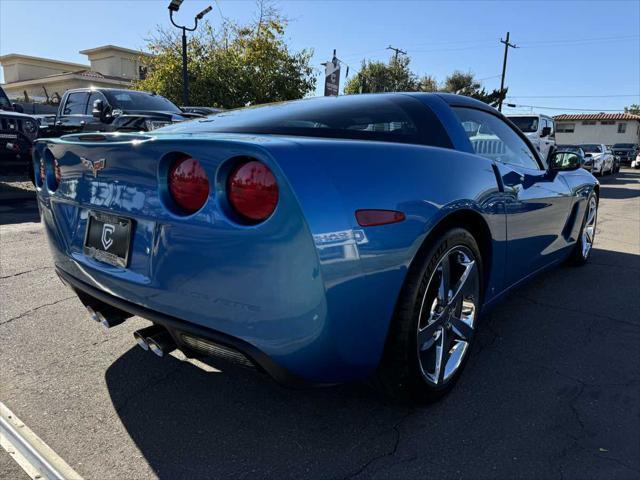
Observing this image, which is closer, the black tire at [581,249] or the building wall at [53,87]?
the black tire at [581,249]

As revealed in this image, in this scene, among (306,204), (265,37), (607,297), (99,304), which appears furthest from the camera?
(265,37)

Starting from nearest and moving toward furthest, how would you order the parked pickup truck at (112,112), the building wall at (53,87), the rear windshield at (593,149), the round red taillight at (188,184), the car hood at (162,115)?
1. the round red taillight at (188,184)
2. the parked pickup truck at (112,112)
3. the car hood at (162,115)
4. the rear windshield at (593,149)
5. the building wall at (53,87)

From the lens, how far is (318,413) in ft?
6.98

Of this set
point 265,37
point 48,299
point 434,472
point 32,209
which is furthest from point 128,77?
point 434,472

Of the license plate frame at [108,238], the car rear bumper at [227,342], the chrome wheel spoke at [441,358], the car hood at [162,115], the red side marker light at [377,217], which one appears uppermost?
the car hood at [162,115]

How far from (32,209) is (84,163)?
6167 millimetres

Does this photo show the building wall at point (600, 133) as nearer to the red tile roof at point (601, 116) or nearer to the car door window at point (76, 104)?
the red tile roof at point (601, 116)

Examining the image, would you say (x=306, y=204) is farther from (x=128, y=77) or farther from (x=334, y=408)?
(x=128, y=77)

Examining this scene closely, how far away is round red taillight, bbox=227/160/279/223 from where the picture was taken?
154 cm

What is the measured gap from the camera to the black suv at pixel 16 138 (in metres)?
8.73

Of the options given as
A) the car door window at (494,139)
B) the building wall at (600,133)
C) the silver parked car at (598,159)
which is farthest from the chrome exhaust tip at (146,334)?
the building wall at (600,133)

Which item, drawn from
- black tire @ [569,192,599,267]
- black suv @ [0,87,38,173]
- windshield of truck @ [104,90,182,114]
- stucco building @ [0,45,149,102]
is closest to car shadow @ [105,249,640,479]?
black tire @ [569,192,599,267]

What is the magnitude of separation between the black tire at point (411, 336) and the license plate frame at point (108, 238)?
109 centimetres

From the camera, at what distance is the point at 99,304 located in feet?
7.20
